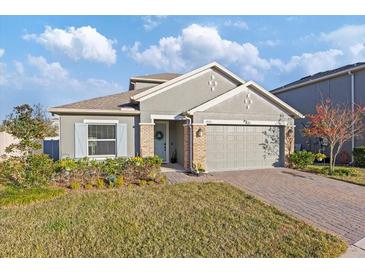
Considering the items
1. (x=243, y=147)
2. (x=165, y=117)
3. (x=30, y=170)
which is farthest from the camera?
(x=243, y=147)

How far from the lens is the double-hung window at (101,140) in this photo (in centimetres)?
1066

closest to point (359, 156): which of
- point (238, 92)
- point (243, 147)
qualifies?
point (243, 147)

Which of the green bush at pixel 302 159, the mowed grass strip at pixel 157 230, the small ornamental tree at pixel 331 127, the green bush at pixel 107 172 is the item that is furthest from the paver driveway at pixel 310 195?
the small ornamental tree at pixel 331 127

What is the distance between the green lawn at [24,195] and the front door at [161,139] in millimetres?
6506

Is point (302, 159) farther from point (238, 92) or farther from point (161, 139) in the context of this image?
point (161, 139)

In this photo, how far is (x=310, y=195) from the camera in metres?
7.31

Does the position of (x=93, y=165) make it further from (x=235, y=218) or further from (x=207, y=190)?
(x=235, y=218)

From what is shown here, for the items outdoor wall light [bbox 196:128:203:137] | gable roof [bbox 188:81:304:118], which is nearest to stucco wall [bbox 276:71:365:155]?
gable roof [bbox 188:81:304:118]

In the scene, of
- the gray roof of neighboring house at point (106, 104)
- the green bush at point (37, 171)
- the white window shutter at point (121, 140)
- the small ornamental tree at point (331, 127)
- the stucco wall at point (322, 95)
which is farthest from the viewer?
the stucco wall at point (322, 95)

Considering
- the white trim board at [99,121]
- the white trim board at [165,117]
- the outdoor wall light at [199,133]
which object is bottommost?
the outdoor wall light at [199,133]

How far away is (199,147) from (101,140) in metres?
4.65

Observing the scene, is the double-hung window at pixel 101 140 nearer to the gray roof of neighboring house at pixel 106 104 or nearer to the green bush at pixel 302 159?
the gray roof of neighboring house at pixel 106 104

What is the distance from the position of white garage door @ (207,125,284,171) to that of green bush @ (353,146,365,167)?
187 inches
